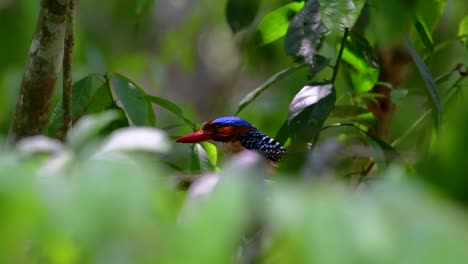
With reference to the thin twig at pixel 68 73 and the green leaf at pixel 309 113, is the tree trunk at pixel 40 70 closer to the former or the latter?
the thin twig at pixel 68 73

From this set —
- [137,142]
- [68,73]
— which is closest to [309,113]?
[68,73]

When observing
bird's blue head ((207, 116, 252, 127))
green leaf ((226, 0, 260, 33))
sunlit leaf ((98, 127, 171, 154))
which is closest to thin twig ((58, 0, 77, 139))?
green leaf ((226, 0, 260, 33))

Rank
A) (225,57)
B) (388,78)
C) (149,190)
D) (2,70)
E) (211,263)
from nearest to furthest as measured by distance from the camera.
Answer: (211,263), (149,190), (388,78), (2,70), (225,57)

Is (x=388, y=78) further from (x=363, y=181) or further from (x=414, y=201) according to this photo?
(x=414, y=201)

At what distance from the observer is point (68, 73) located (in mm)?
2674

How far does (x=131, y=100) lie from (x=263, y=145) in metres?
0.86

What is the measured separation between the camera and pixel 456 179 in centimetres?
167

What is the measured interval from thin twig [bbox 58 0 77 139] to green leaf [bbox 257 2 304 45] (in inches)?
25.6

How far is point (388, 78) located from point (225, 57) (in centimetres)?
502

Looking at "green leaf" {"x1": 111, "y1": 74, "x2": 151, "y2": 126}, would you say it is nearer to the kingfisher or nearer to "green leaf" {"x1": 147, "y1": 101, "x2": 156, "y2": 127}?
"green leaf" {"x1": 147, "y1": 101, "x2": 156, "y2": 127}

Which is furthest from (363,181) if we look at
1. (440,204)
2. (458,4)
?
(458,4)

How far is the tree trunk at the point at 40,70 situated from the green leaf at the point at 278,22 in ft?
2.34

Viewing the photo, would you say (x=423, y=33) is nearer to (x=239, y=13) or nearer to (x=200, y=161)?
(x=239, y=13)

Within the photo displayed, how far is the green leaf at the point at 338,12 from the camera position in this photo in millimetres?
2424
